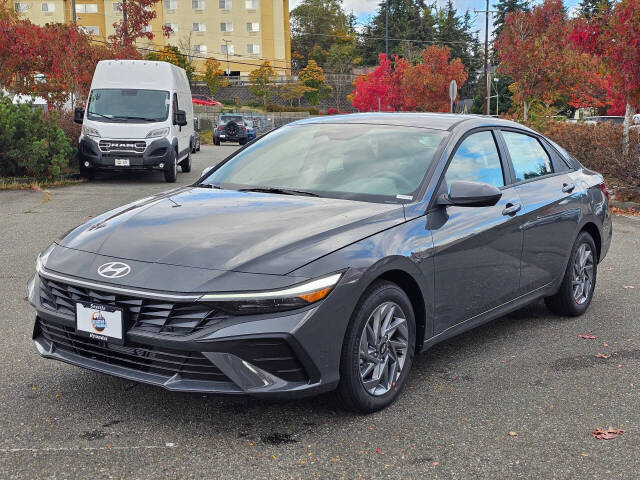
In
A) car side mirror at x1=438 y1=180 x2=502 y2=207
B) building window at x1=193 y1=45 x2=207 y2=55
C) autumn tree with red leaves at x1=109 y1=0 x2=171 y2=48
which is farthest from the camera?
building window at x1=193 y1=45 x2=207 y2=55

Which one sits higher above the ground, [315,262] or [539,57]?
[539,57]

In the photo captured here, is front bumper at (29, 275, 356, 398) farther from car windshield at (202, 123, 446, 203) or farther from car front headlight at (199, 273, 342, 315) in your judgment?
car windshield at (202, 123, 446, 203)

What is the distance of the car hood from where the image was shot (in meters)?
3.78

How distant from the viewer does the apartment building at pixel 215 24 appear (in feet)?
295

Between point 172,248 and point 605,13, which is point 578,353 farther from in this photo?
point 605,13

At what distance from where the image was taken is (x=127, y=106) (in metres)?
18.0

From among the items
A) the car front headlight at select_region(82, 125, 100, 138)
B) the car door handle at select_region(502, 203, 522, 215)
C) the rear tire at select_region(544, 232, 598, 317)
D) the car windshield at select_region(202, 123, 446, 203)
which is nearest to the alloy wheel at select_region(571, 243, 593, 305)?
the rear tire at select_region(544, 232, 598, 317)

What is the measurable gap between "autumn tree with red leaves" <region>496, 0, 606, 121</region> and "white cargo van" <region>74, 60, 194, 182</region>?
1205cm

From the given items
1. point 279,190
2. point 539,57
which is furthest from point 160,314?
point 539,57

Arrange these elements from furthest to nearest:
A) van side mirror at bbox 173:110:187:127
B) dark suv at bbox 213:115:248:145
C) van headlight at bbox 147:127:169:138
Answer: dark suv at bbox 213:115:248:145
van side mirror at bbox 173:110:187:127
van headlight at bbox 147:127:169:138

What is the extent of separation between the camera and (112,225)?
171 inches

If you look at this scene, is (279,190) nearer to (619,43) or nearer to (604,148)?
(604,148)

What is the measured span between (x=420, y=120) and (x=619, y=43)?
11.2m

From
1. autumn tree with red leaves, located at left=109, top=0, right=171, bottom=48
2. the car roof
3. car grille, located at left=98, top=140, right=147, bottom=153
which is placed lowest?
car grille, located at left=98, top=140, right=147, bottom=153
